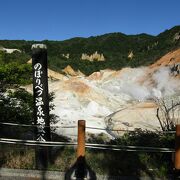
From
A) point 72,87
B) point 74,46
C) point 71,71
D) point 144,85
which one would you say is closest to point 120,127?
point 72,87

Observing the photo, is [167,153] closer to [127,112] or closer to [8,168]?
[8,168]

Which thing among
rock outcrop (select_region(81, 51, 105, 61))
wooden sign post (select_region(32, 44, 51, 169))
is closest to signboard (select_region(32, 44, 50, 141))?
wooden sign post (select_region(32, 44, 51, 169))

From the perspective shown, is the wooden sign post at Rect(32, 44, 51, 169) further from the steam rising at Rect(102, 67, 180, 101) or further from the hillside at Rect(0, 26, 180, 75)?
the hillside at Rect(0, 26, 180, 75)

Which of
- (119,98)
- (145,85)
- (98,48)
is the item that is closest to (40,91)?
(119,98)

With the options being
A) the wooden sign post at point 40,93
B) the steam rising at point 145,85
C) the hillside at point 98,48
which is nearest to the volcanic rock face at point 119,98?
the steam rising at point 145,85

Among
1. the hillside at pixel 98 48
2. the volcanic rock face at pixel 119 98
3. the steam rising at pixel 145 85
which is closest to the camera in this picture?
the volcanic rock face at pixel 119 98

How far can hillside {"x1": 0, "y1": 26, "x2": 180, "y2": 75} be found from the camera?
97375mm

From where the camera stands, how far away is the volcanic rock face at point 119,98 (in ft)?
96.8

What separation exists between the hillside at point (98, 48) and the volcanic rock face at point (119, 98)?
134 feet

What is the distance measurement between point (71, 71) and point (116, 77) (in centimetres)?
3245

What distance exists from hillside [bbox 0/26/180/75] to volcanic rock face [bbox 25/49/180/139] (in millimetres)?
40775

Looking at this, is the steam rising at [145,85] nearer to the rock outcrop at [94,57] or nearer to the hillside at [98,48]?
the hillside at [98,48]

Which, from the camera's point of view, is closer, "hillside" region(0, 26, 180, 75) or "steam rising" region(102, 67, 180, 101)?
"steam rising" region(102, 67, 180, 101)

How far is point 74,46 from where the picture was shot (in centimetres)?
13775
